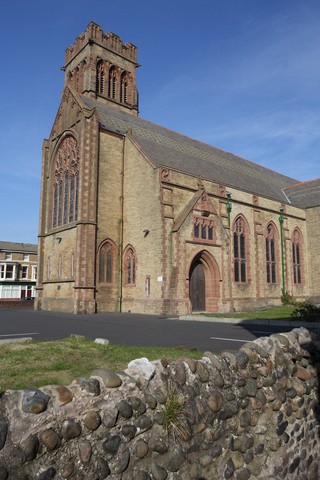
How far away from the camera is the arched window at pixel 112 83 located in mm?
38469

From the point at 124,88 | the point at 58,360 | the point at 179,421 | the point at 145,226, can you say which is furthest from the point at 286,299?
the point at 179,421

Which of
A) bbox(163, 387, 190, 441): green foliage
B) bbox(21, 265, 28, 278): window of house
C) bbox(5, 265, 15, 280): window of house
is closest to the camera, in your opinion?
bbox(163, 387, 190, 441): green foliage

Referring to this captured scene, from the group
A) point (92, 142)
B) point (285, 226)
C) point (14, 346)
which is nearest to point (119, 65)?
point (92, 142)

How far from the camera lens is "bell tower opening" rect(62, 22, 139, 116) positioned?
36.8 metres

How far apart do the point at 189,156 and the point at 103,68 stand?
1432cm

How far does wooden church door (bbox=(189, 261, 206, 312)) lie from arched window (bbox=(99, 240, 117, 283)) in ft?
18.8

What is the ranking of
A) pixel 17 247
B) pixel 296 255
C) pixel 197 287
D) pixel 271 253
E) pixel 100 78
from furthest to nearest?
pixel 17 247 < pixel 100 78 < pixel 296 255 < pixel 271 253 < pixel 197 287

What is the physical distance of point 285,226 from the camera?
35531mm

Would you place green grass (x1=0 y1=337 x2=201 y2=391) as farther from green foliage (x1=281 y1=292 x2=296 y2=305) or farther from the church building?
green foliage (x1=281 y1=292 x2=296 y2=305)

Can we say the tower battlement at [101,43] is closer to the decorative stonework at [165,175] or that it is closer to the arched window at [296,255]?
the decorative stonework at [165,175]

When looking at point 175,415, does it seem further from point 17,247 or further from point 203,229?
point 17,247

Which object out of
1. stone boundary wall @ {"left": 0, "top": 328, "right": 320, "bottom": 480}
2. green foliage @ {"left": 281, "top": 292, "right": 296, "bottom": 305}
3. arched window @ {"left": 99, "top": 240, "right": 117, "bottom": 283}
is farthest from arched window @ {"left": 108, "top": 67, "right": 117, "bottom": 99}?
stone boundary wall @ {"left": 0, "top": 328, "right": 320, "bottom": 480}

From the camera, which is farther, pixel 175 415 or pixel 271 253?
pixel 271 253

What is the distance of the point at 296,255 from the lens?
122 ft
